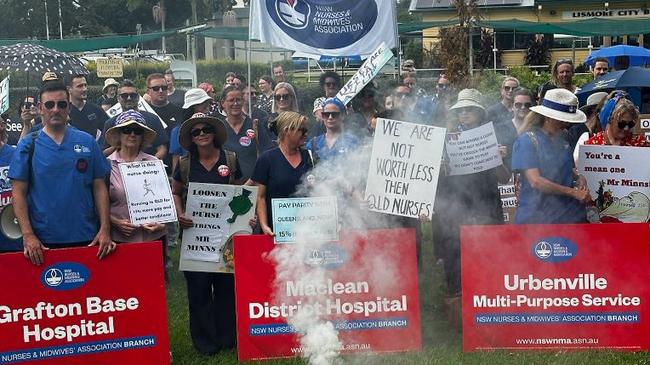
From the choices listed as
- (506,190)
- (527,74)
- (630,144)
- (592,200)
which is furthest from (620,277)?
(527,74)

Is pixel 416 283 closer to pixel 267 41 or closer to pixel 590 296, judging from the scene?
pixel 590 296

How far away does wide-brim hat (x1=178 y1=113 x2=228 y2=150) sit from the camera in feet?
20.5

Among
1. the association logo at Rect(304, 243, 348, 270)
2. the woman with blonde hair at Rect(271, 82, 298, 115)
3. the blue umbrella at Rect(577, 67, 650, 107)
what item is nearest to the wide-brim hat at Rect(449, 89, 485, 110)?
the association logo at Rect(304, 243, 348, 270)

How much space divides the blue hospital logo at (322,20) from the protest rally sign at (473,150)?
2374 millimetres

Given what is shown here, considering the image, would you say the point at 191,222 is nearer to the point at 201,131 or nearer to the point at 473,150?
the point at 201,131

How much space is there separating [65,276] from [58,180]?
0.63 meters

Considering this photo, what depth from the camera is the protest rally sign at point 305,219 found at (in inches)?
232

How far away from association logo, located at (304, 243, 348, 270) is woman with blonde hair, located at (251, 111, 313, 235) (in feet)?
1.28

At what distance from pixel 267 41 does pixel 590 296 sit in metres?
4.34

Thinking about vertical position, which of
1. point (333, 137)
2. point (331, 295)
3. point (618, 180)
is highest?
point (333, 137)

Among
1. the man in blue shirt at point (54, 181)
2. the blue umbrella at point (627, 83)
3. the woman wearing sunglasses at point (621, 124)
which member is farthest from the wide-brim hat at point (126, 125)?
the blue umbrella at point (627, 83)

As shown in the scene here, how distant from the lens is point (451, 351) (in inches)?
242

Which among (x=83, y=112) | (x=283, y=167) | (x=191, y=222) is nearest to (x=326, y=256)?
(x=283, y=167)

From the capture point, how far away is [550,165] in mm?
6078
